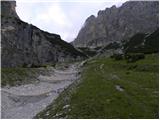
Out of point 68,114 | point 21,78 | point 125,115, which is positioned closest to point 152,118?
point 125,115

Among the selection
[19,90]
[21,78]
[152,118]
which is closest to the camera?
[152,118]

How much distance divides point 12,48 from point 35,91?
5336 inches

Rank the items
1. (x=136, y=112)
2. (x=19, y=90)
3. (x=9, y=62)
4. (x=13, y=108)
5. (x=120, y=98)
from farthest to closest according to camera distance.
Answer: (x=9, y=62)
(x=19, y=90)
(x=13, y=108)
(x=120, y=98)
(x=136, y=112)

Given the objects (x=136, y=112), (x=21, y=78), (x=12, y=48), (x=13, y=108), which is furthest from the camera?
(x=12, y=48)

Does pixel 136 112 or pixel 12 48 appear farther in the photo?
pixel 12 48

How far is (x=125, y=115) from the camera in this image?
25391mm

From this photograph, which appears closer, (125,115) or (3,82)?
(125,115)

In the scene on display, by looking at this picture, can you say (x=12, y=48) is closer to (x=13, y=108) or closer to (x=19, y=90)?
(x=19, y=90)

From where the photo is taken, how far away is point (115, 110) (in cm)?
2712

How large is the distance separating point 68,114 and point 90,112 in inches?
69.2

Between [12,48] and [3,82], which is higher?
[12,48]

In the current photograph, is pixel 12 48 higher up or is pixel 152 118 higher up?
pixel 12 48

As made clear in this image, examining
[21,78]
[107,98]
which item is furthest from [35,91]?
[107,98]

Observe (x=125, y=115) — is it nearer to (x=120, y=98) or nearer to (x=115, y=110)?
(x=115, y=110)
